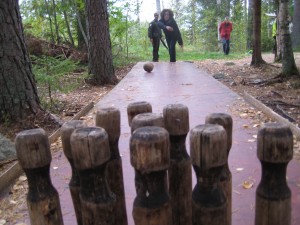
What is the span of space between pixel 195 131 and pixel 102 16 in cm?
777

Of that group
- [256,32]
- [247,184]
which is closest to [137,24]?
[256,32]

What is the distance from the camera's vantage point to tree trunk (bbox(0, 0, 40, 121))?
4.21 meters

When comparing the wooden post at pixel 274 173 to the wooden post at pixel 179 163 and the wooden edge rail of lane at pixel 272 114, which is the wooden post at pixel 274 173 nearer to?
the wooden post at pixel 179 163

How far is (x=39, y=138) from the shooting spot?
1.24 metres

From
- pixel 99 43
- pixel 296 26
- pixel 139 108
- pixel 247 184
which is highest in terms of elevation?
pixel 296 26

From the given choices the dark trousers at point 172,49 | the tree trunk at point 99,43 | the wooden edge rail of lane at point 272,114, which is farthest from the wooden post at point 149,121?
the dark trousers at point 172,49

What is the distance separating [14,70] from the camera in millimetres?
4316

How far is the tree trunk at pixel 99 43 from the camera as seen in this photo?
8.40 metres

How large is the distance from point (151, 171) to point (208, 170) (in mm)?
185

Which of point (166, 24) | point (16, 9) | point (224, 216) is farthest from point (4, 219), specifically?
point (166, 24)

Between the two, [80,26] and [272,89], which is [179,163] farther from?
[80,26]

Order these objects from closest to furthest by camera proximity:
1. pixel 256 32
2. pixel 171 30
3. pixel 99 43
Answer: pixel 99 43 → pixel 256 32 → pixel 171 30

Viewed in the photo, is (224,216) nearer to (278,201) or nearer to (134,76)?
(278,201)

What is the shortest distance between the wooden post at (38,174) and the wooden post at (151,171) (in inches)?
13.4
